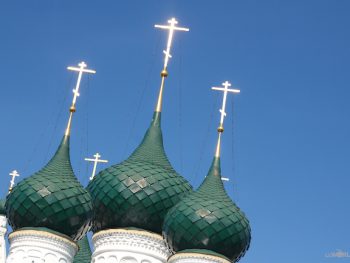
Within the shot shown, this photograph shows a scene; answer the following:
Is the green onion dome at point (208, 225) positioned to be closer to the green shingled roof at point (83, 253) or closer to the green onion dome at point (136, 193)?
the green onion dome at point (136, 193)

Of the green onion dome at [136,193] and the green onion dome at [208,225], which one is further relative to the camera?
the green onion dome at [136,193]

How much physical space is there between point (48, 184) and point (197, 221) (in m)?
3.05

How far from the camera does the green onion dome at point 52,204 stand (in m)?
16.5

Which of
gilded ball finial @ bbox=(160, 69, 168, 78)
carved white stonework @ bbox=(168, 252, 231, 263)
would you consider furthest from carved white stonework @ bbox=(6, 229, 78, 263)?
gilded ball finial @ bbox=(160, 69, 168, 78)

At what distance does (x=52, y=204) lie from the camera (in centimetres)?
1653

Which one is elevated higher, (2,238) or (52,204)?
(52,204)

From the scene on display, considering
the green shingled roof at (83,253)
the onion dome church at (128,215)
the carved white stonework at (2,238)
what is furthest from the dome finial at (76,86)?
the carved white stonework at (2,238)

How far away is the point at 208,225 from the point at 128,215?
6.22 ft

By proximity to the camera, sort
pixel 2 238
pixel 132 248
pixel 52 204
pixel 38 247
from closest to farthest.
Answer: pixel 38 247, pixel 52 204, pixel 132 248, pixel 2 238

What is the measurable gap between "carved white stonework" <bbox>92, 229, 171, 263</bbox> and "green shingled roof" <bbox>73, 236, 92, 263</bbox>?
11.9 ft

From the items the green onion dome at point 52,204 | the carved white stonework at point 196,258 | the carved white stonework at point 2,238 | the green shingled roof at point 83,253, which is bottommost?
the carved white stonework at point 2,238

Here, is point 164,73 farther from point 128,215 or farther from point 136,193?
point 128,215

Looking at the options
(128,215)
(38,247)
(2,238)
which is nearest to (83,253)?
(128,215)

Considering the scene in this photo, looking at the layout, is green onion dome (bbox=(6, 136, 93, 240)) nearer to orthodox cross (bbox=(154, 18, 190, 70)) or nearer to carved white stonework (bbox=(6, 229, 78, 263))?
carved white stonework (bbox=(6, 229, 78, 263))
